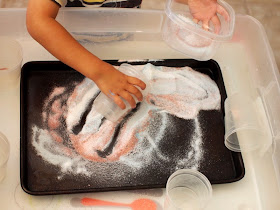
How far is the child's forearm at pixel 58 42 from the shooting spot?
35.5 inches

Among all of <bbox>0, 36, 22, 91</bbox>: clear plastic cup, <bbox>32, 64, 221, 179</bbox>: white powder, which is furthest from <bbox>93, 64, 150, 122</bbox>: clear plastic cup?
<bbox>0, 36, 22, 91</bbox>: clear plastic cup

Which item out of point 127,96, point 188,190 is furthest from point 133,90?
point 188,190

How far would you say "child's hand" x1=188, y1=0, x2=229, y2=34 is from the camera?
38.1 inches

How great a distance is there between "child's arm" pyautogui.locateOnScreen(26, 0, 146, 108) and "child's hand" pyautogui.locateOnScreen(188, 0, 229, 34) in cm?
22

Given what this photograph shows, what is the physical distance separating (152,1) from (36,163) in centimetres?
80

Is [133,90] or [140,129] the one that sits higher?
[133,90]

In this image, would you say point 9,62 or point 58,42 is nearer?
point 58,42

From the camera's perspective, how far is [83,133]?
983 millimetres

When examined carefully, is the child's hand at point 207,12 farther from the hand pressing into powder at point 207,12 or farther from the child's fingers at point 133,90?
the child's fingers at point 133,90

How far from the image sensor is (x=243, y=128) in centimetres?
102

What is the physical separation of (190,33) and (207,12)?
0.08 meters

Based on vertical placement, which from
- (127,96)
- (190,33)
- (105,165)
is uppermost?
(190,33)

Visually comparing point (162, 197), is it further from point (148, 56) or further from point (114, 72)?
point (148, 56)

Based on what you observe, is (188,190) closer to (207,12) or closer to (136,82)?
(136,82)
